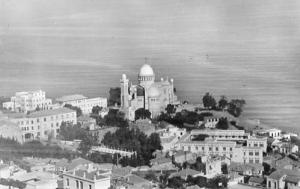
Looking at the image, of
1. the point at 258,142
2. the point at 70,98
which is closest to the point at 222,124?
the point at 258,142

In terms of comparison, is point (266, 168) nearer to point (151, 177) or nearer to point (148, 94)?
point (151, 177)

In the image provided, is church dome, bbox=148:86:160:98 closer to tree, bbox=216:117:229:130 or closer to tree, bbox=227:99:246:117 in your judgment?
tree, bbox=227:99:246:117

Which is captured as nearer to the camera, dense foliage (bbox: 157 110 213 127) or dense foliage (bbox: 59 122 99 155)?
dense foliage (bbox: 59 122 99 155)

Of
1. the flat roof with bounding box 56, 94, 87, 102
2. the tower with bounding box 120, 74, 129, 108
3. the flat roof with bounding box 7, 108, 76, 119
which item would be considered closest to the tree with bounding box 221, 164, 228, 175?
the flat roof with bounding box 7, 108, 76, 119

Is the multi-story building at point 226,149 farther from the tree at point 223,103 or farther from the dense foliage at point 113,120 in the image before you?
the tree at point 223,103

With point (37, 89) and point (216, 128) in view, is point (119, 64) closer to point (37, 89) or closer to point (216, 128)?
point (37, 89)
